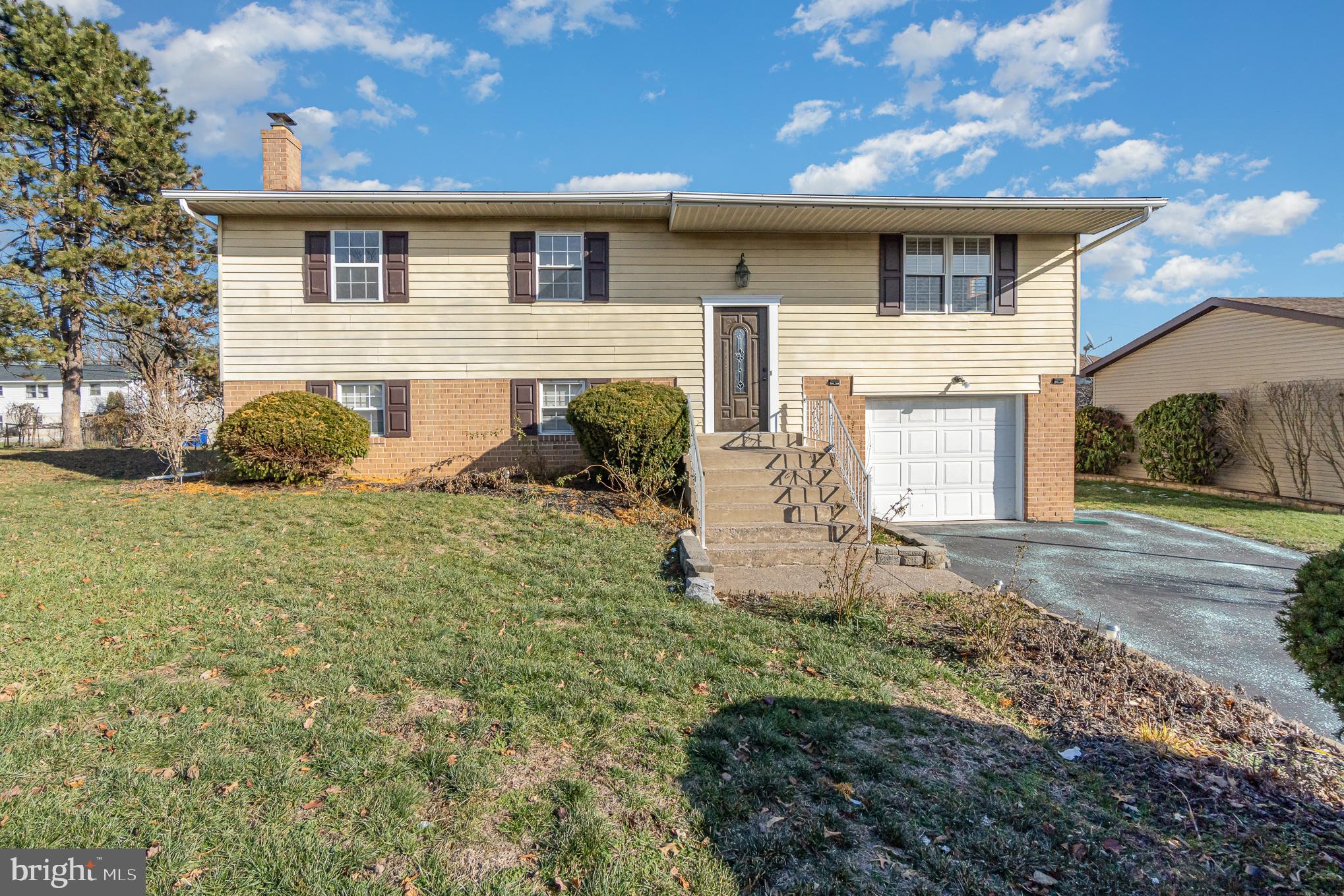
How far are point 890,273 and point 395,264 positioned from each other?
8.25 metres

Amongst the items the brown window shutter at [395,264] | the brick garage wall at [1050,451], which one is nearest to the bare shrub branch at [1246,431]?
the brick garage wall at [1050,451]

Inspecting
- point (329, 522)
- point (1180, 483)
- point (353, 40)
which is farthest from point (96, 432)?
point (1180, 483)

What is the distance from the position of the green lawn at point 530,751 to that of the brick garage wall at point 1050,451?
7295 millimetres

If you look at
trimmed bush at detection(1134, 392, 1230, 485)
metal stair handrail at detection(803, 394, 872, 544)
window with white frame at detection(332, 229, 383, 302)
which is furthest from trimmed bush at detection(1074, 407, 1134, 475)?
window with white frame at detection(332, 229, 383, 302)

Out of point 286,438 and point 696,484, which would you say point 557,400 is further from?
point 696,484

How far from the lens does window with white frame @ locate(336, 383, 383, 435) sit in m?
10.6

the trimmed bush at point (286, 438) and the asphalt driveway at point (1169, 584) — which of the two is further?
the trimmed bush at point (286, 438)

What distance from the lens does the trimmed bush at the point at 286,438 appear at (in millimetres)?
8664

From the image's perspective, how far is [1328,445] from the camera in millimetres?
12695

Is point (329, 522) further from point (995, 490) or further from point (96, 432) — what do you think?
point (96, 432)

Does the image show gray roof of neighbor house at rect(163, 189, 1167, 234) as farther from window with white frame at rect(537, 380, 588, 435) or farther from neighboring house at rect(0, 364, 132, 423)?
neighboring house at rect(0, 364, 132, 423)

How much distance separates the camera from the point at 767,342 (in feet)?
35.2

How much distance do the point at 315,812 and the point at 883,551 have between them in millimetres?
5748

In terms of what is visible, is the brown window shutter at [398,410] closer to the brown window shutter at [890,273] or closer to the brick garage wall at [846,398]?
the brick garage wall at [846,398]
